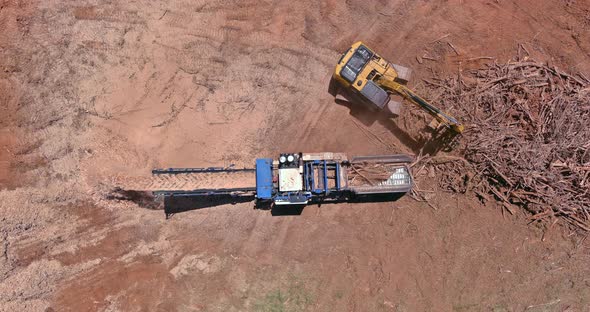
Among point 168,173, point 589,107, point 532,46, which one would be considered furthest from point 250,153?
point 589,107

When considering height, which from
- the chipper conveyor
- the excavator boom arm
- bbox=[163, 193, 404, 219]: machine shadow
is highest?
the excavator boom arm

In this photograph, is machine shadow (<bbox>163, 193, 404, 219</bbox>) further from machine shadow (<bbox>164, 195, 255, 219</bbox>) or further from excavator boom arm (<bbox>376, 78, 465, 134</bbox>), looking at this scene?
excavator boom arm (<bbox>376, 78, 465, 134</bbox>)

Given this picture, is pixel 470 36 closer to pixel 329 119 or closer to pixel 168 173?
pixel 329 119

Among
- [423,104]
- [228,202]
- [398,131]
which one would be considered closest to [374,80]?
[423,104]

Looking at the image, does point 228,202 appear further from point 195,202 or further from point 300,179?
point 300,179

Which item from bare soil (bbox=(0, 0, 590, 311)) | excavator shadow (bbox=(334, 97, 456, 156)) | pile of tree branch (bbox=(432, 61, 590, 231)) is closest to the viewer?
pile of tree branch (bbox=(432, 61, 590, 231))

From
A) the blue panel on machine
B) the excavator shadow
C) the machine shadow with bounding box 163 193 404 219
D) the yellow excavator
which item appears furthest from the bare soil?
the blue panel on machine

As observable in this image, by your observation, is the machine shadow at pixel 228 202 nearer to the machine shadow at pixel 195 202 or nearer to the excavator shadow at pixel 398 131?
the machine shadow at pixel 195 202

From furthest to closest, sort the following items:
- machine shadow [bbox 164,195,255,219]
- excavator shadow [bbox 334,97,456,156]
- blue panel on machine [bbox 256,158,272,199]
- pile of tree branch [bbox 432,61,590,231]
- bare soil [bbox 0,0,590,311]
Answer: excavator shadow [bbox 334,97,456,156] → machine shadow [bbox 164,195,255,219] → bare soil [bbox 0,0,590,311] → pile of tree branch [bbox 432,61,590,231] → blue panel on machine [bbox 256,158,272,199]
